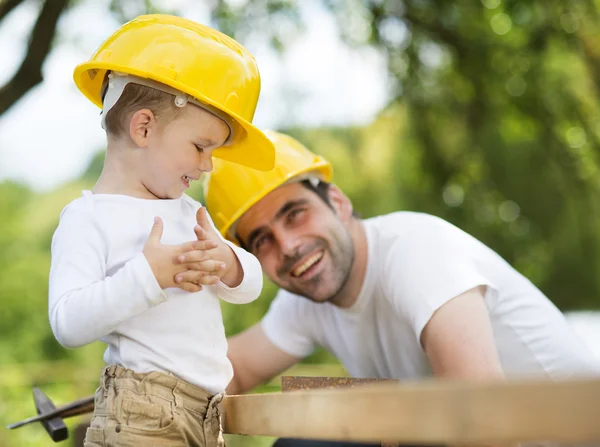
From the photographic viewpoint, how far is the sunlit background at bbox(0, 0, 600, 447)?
5.29 m

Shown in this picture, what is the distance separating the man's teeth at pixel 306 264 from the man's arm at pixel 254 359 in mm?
530

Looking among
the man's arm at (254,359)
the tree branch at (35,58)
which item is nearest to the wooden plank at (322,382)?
the man's arm at (254,359)

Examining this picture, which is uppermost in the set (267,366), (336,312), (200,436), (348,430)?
(348,430)

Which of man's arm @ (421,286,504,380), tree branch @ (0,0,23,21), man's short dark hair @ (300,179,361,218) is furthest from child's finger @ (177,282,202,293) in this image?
tree branch @ (0,0,23,21)

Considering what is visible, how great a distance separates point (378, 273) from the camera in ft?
8.91

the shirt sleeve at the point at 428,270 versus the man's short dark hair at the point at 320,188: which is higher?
the man's short dark hair at the point at 320,188

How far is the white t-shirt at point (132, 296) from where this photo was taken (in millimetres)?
1496

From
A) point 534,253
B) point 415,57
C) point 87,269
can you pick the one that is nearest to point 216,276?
point 87,269

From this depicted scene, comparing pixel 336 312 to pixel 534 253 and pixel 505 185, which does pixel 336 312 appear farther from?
pixel 505 185

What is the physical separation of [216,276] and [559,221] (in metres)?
8.11

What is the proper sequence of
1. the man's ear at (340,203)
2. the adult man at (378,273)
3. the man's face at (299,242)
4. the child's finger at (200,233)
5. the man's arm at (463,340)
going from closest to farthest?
the child's finger at (200,233) → the man's arm at (463,340) → the adult man at (378,273) → the man's face at (299,242) → the man's ear at (340,203)

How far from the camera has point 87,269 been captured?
1.55m

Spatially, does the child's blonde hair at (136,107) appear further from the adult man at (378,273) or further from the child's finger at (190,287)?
the adult man at (378,273)

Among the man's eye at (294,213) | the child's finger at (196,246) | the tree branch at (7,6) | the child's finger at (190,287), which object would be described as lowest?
the man's eye at (294,213)
